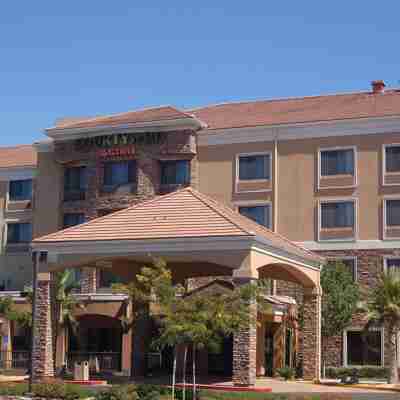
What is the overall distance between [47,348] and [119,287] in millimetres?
7652

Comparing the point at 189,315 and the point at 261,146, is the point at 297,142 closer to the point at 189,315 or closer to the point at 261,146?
the point at 261,146

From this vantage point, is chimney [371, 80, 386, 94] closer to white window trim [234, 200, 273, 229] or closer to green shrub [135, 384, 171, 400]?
white window trim [234, 200, 273, 229]

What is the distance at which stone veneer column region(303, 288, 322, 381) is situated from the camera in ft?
132

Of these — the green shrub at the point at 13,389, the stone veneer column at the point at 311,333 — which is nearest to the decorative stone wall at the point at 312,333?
the stone veneer column at the point at 311,333

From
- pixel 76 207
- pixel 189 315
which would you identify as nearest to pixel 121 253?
pixel 189 315

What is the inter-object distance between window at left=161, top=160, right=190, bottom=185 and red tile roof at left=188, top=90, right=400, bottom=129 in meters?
2.88

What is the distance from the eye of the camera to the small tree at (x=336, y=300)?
4691cm

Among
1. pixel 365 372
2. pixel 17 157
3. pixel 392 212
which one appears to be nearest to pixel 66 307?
pixel 365 372

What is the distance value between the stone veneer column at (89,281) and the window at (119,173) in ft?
18.1

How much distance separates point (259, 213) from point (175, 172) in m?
5.93

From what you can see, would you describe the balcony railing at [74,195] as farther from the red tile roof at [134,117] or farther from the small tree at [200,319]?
the small tree at [200,319]

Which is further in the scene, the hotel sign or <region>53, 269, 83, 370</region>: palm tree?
the hotel sign

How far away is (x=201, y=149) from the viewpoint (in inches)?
2160

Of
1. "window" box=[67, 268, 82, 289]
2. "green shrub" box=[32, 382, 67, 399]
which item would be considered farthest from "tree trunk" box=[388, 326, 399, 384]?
"window" box=[67, 268, 82, 289]
